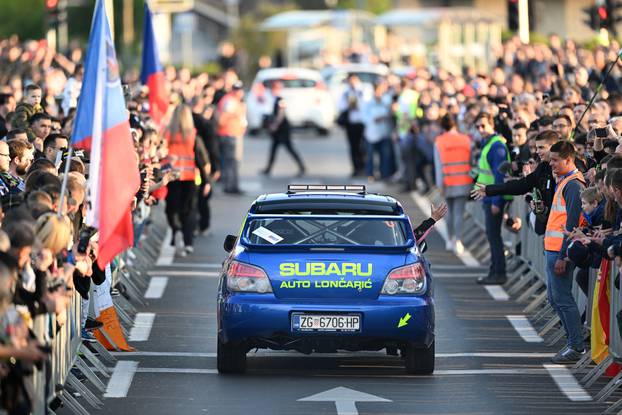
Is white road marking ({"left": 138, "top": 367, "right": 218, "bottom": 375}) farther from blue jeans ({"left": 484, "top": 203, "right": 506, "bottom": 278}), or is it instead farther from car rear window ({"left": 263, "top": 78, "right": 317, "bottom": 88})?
car rear window ({"left": 263, "top": 78, "right": 317, "bottom": 88})

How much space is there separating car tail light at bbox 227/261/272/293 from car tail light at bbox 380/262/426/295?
0.88 metres

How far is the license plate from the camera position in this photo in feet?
46.6

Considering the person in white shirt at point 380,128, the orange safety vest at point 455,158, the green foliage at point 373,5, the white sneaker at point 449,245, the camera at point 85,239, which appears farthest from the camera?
the green foliage at point 373,5

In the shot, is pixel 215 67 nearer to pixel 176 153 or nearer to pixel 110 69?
pixel 176 153

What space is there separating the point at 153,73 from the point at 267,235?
35.7 ft

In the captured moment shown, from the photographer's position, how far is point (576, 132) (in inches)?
826

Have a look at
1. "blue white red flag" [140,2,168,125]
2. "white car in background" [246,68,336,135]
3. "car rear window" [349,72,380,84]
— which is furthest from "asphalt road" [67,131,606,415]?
"car rear window" [349,72,380,84]

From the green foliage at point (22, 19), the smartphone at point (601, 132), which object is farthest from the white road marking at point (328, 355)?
the green foliage at point (22, 19)

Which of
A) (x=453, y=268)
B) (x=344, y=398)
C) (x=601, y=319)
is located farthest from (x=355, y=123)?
(x=344, y=398)

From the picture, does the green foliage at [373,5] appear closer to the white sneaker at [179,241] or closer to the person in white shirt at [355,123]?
the person in white shirt at [355,123]

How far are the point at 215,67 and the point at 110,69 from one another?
198 ft

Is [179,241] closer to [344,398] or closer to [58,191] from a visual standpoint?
[344,398]

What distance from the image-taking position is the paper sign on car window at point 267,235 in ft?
47.9

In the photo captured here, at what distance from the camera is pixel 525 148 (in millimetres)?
20922
